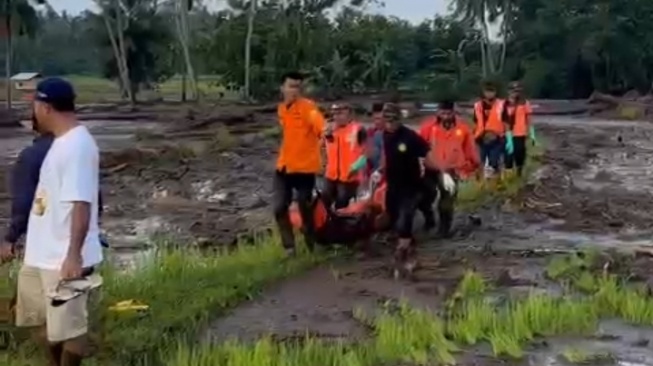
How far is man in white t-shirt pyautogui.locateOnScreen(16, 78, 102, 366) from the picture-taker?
19.1 ft

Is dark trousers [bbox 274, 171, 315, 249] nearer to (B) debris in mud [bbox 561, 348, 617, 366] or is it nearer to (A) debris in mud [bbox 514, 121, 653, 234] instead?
(B) debris in mud [bbox 561, 348, 617, 366]

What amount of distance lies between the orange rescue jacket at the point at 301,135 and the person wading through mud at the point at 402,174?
26.2 inches

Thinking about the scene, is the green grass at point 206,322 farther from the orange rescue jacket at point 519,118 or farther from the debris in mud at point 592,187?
the orange rescue jacket at point 519,118

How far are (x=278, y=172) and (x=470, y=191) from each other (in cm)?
584

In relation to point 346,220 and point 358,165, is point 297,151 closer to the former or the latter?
point 346,220

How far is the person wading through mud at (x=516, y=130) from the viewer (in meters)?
18.1

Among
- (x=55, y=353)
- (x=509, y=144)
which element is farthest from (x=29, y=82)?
(x=509, y=144)

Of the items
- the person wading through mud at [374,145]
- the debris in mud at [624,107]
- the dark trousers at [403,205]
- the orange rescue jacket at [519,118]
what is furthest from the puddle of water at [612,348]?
the debris in mud at [624,107]

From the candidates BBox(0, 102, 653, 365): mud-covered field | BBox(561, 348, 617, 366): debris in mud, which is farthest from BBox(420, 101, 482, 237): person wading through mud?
BBox(561, 348, 617, 366): debris in mud

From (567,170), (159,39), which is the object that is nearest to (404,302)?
(567,170)

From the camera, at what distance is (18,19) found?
56000 millimetres

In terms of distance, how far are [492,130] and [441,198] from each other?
5063 millimetres

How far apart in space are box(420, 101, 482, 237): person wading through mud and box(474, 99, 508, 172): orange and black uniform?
13.1 ft

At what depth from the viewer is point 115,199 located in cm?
1897
